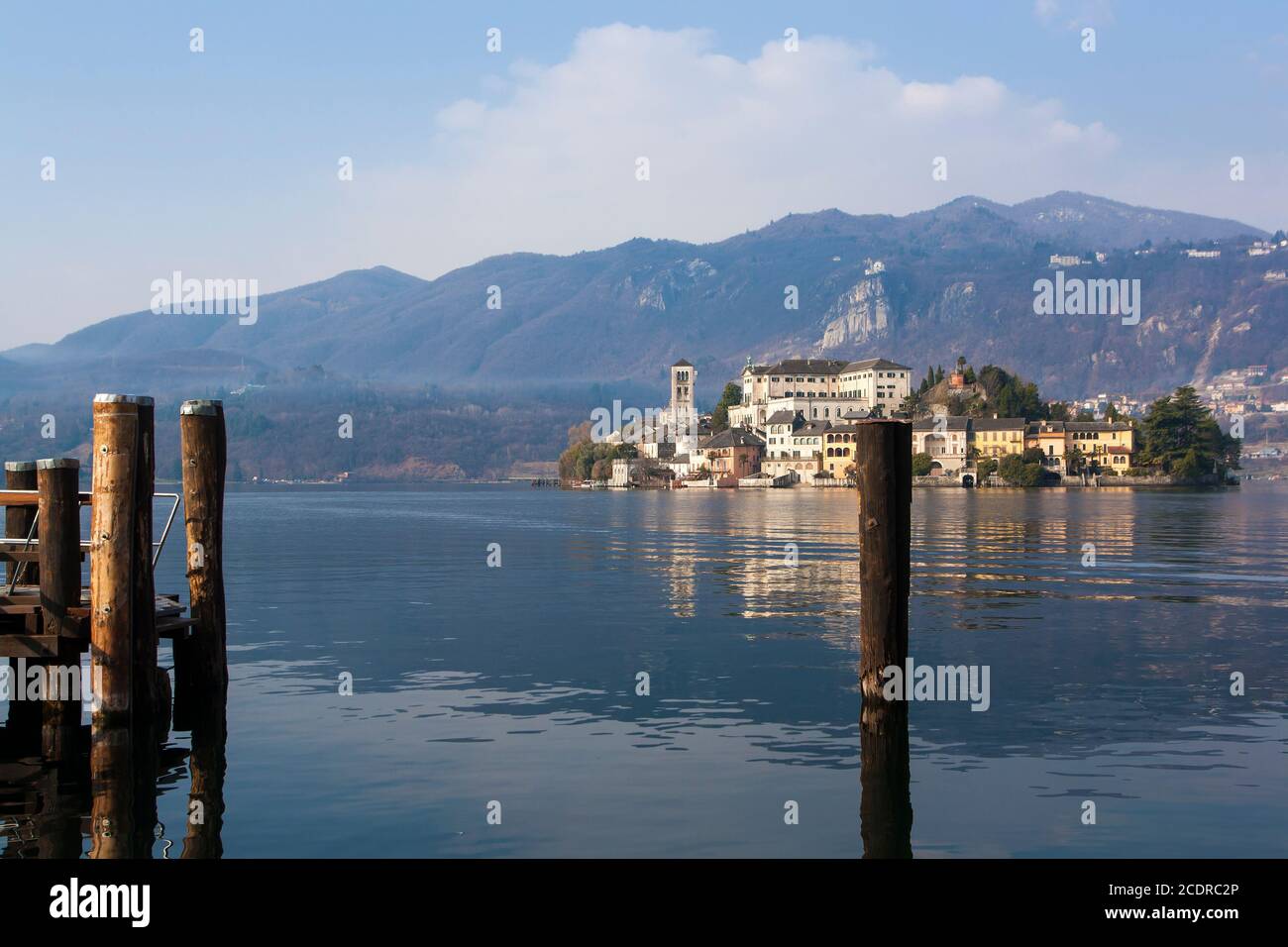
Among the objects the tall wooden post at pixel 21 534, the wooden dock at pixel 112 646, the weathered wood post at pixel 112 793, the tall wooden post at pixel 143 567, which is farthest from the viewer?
the tall wooden post at pixel 21 534

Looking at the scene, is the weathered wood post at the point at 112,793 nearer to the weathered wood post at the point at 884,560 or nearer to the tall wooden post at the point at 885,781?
the tall wooden post at the point at 885,781

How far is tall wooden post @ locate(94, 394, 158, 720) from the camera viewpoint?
18547 mm

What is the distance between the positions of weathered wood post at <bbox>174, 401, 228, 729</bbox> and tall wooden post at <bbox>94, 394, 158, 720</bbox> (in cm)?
237

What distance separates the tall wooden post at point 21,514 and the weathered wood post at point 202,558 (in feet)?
17.2

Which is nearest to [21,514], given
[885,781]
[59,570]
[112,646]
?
[59,570]

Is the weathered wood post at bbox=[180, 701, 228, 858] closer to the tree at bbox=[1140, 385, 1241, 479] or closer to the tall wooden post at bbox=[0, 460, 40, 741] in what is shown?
the tall wooden post at bbox=[0, 460, 40, 741]

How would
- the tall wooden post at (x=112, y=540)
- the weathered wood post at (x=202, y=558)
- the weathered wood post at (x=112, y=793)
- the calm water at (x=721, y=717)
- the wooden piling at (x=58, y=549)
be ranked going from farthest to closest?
the weathered wood post at (x=202, y=558) < the wooden piling at (x=58, y=549) < the tall wooden post at (x=112, y=540) < the calm water at (x=721, y=717) < the weathered wood post at (x=112, y=793)

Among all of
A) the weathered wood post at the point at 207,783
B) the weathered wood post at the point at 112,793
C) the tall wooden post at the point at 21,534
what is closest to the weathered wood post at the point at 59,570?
the tall wooden post at the point at 21,534

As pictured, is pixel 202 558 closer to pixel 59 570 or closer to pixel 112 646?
pixel 59 570

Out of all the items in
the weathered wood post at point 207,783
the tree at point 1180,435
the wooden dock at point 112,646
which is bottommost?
the weathered wood post at point 207,783

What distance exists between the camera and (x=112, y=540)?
18.3 metres

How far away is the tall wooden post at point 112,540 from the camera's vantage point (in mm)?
18219

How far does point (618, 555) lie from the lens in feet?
214
